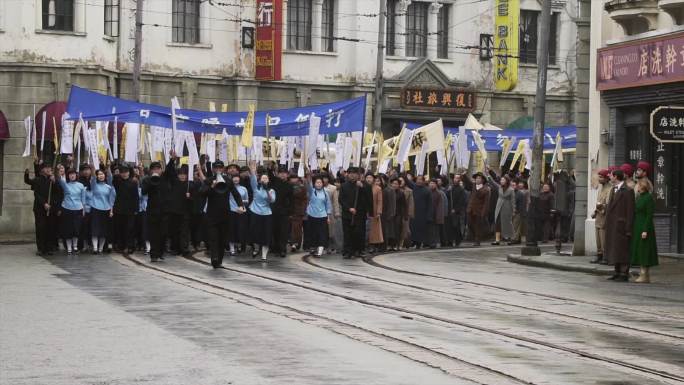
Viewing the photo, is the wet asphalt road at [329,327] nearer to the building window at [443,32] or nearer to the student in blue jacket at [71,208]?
the student in blue jacket at [71,208]

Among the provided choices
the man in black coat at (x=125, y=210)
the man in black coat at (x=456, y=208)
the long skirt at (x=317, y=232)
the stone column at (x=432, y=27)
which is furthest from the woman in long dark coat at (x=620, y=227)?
the stone column at (x=432, y=27)

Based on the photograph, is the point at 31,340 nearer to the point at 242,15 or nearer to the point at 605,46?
the point at 605,46

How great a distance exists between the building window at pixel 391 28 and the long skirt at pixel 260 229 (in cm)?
2198

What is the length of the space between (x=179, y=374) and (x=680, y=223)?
1898 cm

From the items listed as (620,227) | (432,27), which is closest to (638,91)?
(620,227)

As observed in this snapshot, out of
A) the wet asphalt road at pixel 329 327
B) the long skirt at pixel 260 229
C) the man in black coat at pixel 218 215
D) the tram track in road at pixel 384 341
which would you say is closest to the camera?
the tram track in road at pixel 384 341

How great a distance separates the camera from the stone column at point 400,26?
1967 inches

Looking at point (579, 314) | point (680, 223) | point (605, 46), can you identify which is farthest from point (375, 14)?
Answer: point (579, 314)

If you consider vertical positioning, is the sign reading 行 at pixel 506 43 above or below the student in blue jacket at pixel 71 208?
above

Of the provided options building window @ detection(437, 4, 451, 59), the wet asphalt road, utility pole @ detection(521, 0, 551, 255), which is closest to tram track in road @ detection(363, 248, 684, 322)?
the wet asphalt road

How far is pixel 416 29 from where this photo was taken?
50531 mm

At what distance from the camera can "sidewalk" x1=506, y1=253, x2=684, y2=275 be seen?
85.6 ft

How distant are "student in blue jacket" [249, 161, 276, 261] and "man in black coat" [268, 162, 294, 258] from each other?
5.1 inches

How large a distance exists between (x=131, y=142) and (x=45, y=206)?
4.72 meters
